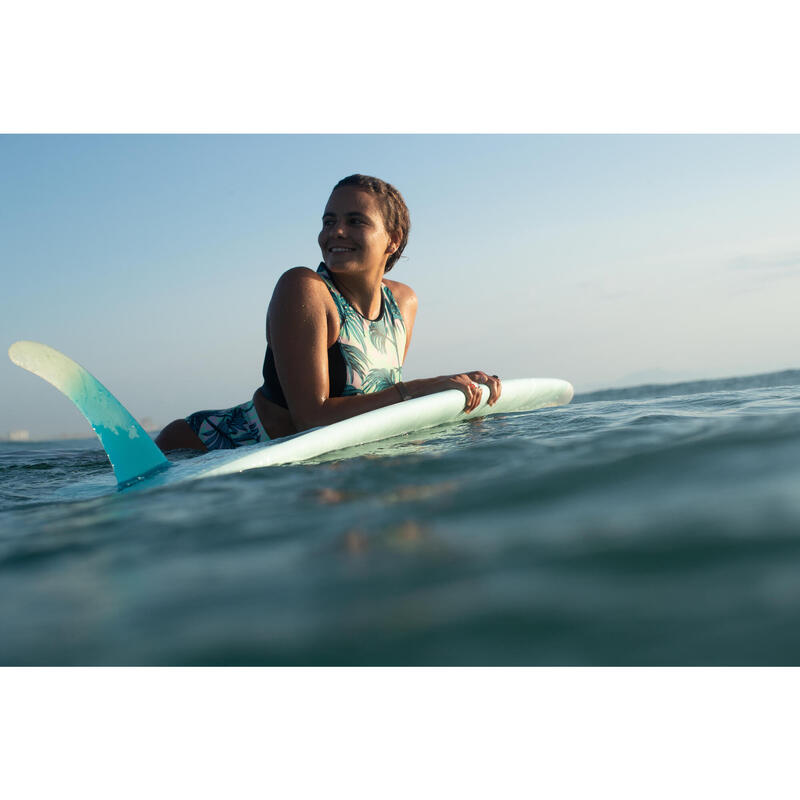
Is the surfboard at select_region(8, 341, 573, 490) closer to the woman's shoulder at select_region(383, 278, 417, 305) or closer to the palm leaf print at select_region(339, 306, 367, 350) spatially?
the palm leaf print at select_region(339, 306, 367, 350)

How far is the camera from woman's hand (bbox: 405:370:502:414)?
3023 millimetres

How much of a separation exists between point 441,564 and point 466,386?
2.11m

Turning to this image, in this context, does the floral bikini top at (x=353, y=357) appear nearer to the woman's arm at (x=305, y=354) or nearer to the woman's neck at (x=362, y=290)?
the woman's neck at (x=362, y=290)

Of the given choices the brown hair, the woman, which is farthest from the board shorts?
the brown hair

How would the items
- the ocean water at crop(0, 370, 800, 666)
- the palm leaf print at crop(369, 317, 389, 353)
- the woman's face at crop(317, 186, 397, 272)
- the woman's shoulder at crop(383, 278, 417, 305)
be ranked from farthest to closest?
the woman's shoulder at crop(383, 278, 417, 305) < the palm leaf print at crop(369, 317, 389, 353) < the woman's face at crop(317, 186, 397, 272) < the ocean water at crop(0, 370, 800, 666)

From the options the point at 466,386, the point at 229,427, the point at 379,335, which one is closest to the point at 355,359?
the point at 379,335

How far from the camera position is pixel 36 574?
4.15 feet

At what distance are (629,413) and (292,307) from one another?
1.49 m

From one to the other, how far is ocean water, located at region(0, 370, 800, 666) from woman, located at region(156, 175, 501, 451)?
0.89 metres

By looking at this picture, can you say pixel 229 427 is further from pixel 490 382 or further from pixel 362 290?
pixel 490 382

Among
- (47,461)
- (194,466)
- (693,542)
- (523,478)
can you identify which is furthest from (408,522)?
(47,461)

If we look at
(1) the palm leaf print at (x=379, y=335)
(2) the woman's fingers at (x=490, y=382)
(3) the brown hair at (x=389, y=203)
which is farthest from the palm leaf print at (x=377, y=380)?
(3) the brown hair at (x=389, y=203)

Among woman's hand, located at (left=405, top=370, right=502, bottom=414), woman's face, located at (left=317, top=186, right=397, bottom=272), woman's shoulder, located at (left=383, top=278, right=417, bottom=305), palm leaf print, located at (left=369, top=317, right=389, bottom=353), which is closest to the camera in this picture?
woman's hand, located at (left=405, top=370, right=502, bottom=414)

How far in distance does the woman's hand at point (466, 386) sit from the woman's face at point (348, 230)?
653mm
